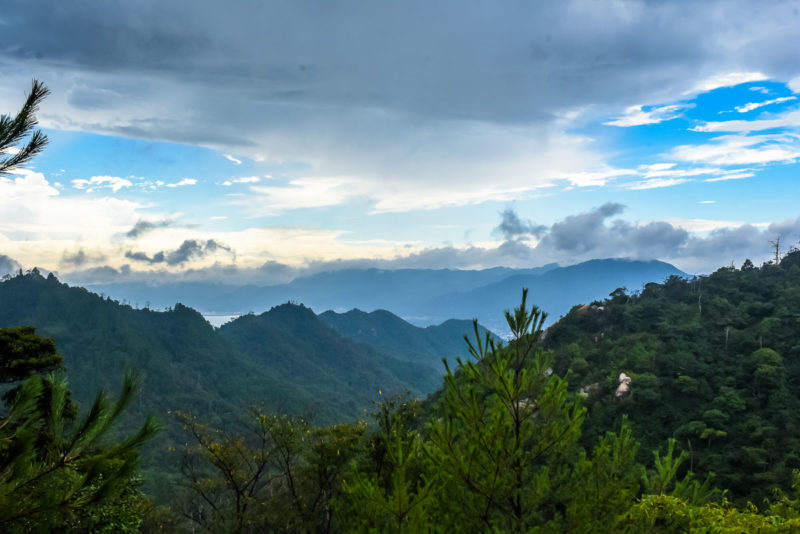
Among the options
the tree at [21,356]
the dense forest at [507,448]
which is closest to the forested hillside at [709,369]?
the dense forest at [507,448]

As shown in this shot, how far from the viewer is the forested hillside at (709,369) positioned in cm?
3158

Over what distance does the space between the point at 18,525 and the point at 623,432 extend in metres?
8.86

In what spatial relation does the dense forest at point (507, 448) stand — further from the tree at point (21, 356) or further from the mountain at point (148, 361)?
the mountain at point (148, 361)

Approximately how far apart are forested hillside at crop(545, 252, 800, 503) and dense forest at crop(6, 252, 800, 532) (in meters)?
0.18

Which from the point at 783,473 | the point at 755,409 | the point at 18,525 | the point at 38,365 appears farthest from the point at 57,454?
the point at 755,409

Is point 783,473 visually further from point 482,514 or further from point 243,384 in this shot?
point 243,384

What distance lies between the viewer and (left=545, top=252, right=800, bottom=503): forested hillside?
3158cm

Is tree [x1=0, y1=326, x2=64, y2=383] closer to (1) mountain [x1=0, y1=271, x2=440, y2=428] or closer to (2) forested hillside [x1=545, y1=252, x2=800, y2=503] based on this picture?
(2) forested hillside [x1=545, y1=252, x2=800, y2=503]

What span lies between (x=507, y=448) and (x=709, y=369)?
4301 cm

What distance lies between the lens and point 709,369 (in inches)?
1647

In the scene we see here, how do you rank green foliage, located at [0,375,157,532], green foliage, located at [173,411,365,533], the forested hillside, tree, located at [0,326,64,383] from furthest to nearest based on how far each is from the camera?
the forested hillside, green foliage, located at [173,411,365,533], tree, located at [0,326,64,383], green foliage, located at [0,375,157,532]

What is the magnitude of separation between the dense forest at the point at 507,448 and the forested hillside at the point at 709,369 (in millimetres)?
175

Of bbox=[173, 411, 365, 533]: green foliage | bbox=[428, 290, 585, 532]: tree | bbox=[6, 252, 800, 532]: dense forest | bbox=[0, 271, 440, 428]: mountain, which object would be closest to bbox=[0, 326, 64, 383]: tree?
bbox=[6, 252, 800, 532]: dense forest

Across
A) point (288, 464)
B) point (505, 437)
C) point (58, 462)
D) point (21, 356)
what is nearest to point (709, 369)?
point (288, 464)
